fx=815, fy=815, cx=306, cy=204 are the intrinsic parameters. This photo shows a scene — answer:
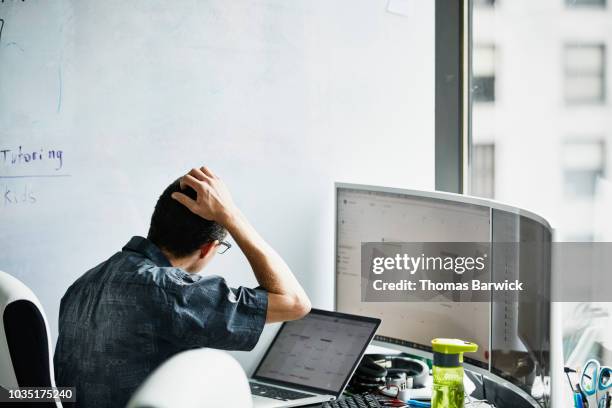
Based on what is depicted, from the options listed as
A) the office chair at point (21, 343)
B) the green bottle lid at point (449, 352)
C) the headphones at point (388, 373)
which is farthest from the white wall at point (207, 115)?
the green bottle lid at point (449, 352)

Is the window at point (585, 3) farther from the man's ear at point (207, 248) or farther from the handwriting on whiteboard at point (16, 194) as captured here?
the handwriting on whiteboard at point (16, 194)

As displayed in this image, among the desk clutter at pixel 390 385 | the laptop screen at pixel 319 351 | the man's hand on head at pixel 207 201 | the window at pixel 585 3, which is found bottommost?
the desk clutter at pixel 390 385

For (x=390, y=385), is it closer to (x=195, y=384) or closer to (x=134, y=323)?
(x=134, y=323)

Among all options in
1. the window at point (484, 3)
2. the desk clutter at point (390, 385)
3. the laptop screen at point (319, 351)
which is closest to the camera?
the desk clutter at point (390, 385)

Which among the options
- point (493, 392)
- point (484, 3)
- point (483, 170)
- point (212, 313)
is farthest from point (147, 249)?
point (484, 3)

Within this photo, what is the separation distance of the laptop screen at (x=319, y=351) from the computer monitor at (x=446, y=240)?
13 cm

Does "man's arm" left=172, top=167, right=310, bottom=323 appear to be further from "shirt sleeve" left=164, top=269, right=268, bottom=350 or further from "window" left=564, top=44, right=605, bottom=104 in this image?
"window" left=564, top=44, right=605, bottom=104

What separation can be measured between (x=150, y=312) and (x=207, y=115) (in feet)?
2.43

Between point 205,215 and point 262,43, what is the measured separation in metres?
0.66

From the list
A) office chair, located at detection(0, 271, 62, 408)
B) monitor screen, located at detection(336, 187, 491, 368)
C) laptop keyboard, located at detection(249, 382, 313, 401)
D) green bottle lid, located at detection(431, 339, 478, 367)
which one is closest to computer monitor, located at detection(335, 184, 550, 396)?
monitor screen, located at detection(336, 187, 491, 368)

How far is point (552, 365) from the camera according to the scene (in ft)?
4.57

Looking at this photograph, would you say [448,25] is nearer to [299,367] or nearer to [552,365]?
[299,367]

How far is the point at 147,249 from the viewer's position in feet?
5.52

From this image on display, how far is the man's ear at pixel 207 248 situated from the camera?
1739mm
